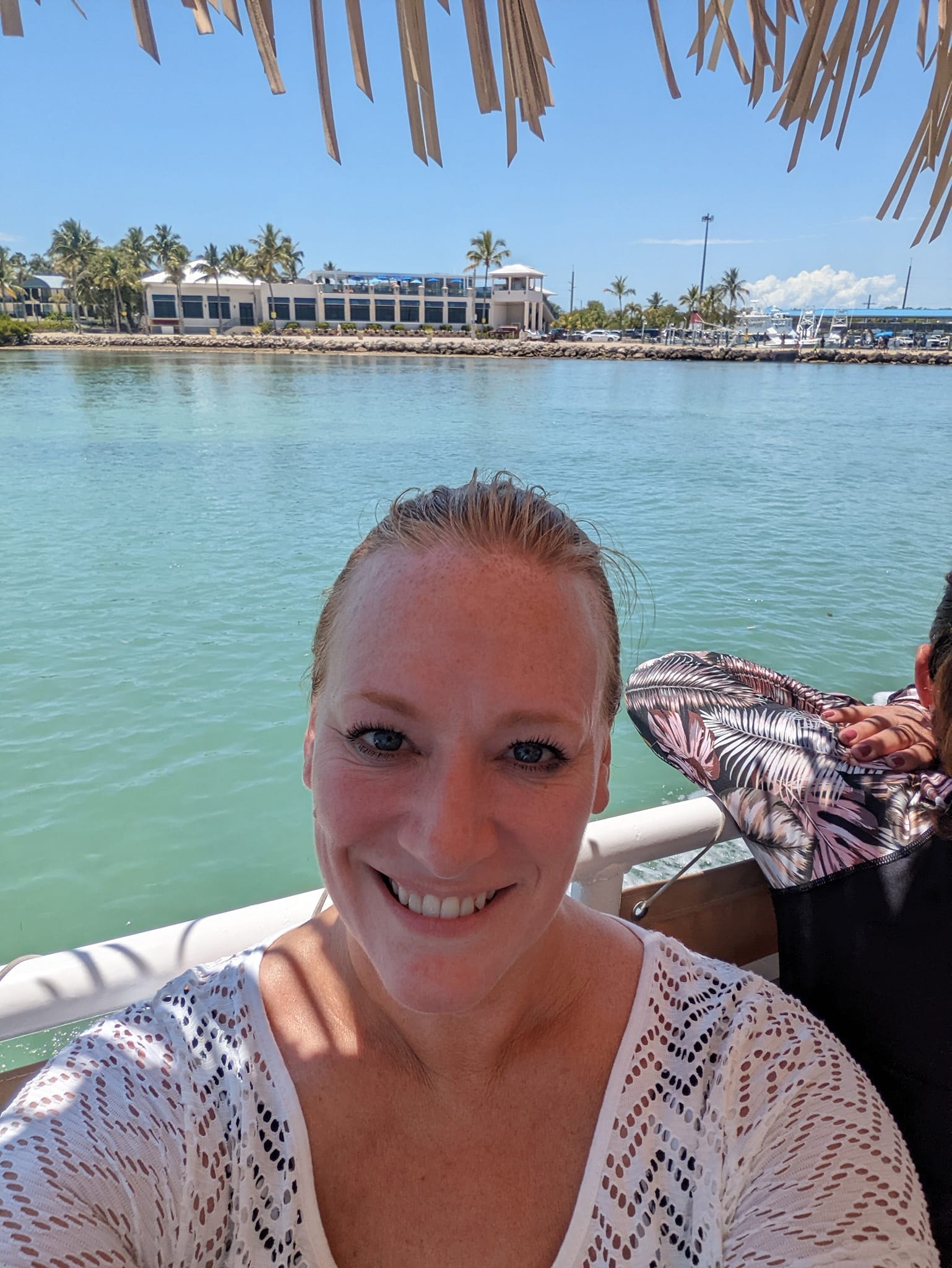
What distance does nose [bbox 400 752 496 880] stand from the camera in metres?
0.93

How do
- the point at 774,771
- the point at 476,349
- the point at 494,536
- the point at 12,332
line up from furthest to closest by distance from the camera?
1. the point at 476,349
2. the point at 12,332
3. the point at 774,771
4. the point at 494,536

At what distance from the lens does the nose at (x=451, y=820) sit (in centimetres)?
93

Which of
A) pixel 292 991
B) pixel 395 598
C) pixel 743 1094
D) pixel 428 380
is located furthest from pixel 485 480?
pixel 428 380

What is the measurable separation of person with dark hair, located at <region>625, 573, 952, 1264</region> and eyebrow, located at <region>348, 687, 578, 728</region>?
67 centimetres

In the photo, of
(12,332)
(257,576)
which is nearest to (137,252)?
(12,332)

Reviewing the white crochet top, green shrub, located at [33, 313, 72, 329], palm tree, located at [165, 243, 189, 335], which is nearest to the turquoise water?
the white crochet top

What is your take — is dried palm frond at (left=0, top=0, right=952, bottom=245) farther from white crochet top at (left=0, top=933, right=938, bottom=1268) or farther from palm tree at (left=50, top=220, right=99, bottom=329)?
palm tree at (left=50, top=220, right=99, bottom=329)

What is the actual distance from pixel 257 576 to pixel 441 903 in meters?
10.9

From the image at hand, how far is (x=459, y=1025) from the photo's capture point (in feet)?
3.51

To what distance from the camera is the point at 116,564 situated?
38.4 feet

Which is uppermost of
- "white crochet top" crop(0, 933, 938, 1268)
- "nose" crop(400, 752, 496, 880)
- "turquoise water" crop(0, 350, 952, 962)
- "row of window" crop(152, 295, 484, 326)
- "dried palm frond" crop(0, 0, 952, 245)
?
"row of window" crop(152, 295, 484, 326)

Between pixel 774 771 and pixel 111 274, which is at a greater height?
pixel 111 274

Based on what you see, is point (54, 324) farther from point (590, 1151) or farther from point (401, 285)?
point (590, 1151)

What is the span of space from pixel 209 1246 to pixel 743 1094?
0.65 m
